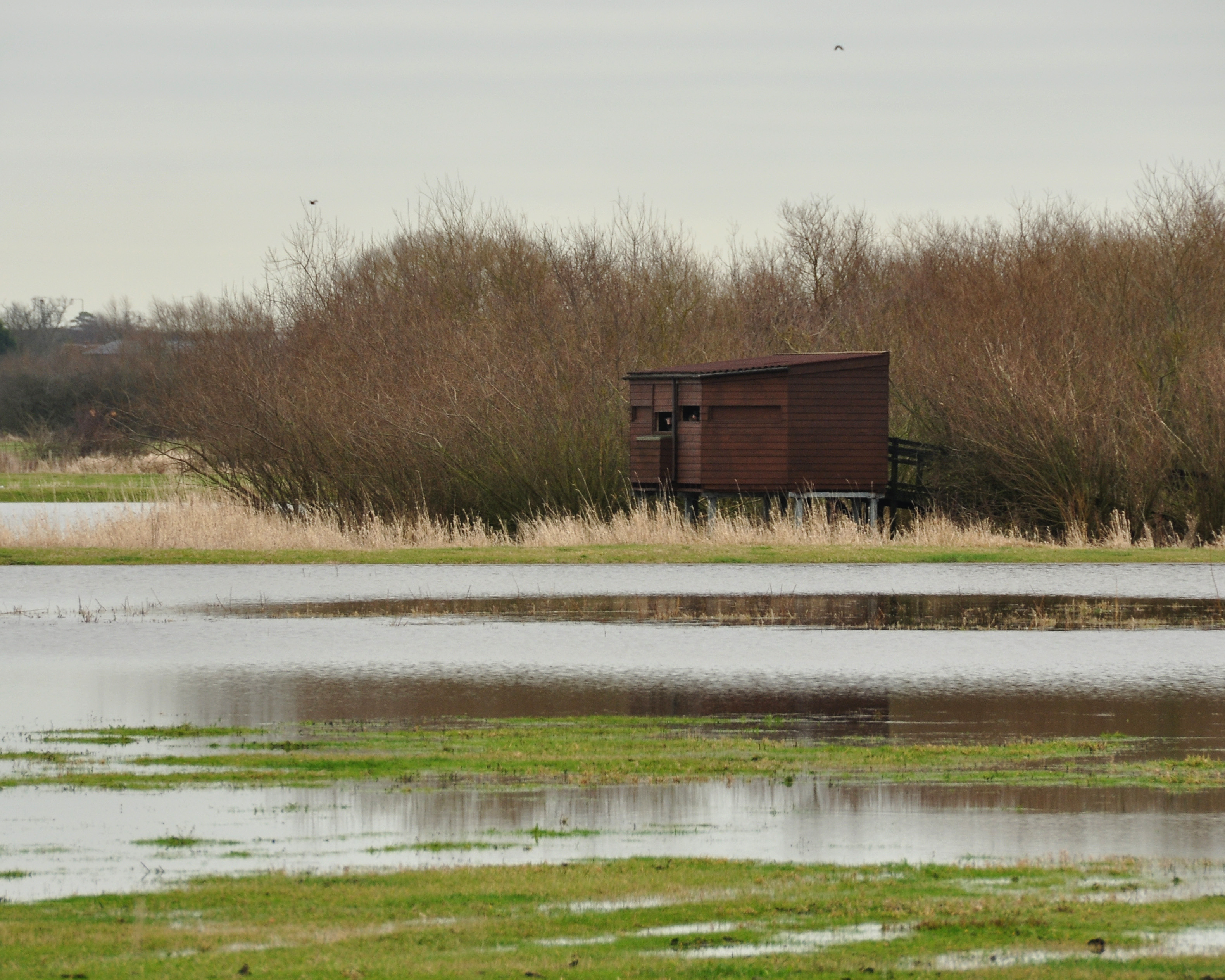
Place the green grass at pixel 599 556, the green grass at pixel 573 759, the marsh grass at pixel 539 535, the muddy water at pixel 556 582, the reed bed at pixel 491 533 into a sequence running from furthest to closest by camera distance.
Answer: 1. the reed bed at pixel 491 533
2. the marsh grass at pixel 539 535
3. the green grass at pixel 599 556
4. the muddy water at pixel 556 582
5. the green grass at pixel 573 759

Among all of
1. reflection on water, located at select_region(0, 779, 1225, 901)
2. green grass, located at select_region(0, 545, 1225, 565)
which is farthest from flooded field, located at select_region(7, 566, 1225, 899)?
green grass, located at select_region(0, 545, 1225, 565)

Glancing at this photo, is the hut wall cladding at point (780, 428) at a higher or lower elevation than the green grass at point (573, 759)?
higher

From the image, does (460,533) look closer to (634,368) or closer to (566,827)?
(634,368)

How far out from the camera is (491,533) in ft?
134

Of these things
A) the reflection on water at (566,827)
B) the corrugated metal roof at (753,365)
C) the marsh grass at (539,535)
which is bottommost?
the reflection on water at (566,827)

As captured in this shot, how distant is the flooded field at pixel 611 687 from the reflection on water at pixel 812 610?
113mm

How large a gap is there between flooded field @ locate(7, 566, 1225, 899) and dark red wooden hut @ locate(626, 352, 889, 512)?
8.86 meters

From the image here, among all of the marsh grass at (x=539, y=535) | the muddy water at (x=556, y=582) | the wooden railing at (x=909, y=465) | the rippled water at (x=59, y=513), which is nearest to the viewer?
the muddy water at (x=556, y=582)

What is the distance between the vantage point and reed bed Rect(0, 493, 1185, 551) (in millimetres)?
35562

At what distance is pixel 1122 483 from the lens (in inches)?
1558

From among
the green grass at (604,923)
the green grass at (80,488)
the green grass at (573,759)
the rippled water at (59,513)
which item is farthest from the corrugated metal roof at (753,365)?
the green grass at (604,923)

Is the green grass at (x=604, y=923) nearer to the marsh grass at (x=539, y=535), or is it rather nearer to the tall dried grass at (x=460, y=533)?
the marsh grass at (x=539, y=535)

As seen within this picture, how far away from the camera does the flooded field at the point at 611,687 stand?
9.72 meters

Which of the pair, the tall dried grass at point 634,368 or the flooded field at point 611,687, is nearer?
the flooded field at point 611,687
